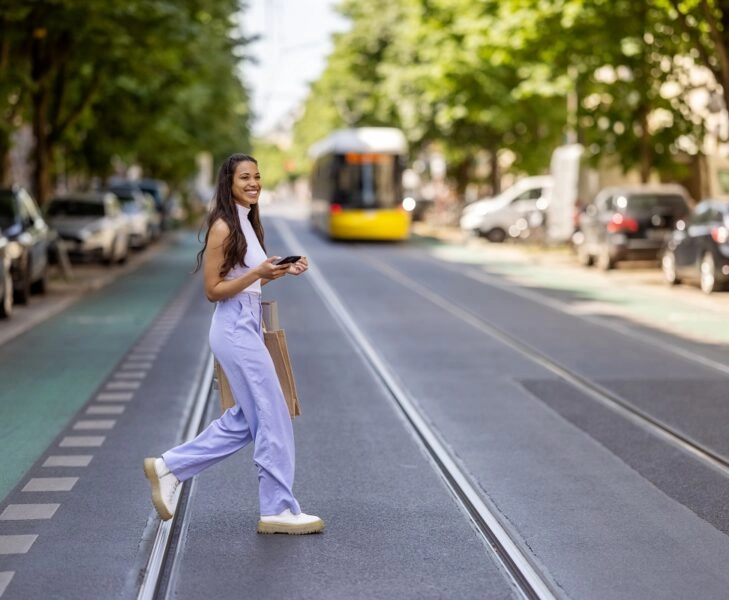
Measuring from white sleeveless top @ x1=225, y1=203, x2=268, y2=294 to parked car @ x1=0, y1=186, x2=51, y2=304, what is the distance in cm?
1425

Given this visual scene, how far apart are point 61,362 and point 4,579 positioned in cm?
882

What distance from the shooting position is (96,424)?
10.5m

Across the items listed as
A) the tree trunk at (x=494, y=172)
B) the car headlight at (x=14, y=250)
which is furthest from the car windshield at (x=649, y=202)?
the tree trunk at (x=494, y=172)

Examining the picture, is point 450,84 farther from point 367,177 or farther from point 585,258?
point 585,258

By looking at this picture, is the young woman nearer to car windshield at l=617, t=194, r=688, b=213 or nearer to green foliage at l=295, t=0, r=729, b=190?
green foliage at l=295, t=0, r=729, b=190

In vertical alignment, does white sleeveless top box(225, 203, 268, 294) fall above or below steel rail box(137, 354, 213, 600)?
above

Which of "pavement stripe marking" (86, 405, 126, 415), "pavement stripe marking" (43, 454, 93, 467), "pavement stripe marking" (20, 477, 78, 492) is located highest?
"pavement stripe marking" (20, 477, 78, 492)

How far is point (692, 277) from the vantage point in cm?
2552

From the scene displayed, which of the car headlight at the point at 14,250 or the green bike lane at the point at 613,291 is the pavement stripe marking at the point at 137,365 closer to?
the green bike lane at the point at 613,291

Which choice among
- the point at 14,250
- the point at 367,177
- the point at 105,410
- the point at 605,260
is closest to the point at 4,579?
the point at 105,410

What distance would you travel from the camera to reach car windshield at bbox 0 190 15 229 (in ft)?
72.0

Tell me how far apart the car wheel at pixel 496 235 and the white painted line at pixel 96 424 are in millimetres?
36871

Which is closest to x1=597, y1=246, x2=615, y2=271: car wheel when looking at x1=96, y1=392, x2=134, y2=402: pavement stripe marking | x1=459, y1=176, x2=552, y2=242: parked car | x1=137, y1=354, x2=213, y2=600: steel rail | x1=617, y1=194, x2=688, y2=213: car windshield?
x1=617, y1=194, x2=688, y2=213: car windshield

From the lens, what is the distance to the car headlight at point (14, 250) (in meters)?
20.6
